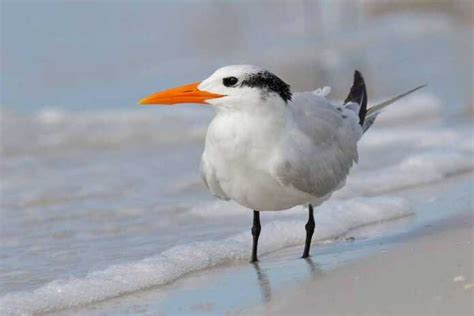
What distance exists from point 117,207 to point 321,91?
1.83 meters

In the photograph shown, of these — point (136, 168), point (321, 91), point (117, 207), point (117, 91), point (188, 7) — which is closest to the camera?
point (321, 91)

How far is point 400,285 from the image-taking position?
15.2 feet

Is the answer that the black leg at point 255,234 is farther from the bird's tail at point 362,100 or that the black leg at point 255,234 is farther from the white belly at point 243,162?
the bird's tail at point 362,100

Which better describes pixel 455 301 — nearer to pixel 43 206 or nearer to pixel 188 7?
pixel 43 206

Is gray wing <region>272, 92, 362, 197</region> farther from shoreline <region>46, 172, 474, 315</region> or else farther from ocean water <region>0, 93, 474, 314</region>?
ocean water <region>0, 93, 474, 314</region>

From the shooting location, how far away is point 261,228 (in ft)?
20.7

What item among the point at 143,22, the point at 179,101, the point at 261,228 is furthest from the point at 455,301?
the point at 143,22

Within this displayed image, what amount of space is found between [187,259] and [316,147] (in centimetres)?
85

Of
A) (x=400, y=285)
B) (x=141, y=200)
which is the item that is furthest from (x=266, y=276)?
(x=141, y=200)


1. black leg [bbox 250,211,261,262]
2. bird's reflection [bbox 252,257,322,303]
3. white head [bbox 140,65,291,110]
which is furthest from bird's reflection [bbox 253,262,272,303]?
white head [bbox 140,65,291,110]

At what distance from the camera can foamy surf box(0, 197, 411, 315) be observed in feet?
16.6

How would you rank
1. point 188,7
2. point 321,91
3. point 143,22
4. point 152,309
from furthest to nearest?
point 188,7, point 143,22, point 321,91, point 152,309

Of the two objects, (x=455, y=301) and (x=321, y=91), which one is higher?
(x=321, y=91)

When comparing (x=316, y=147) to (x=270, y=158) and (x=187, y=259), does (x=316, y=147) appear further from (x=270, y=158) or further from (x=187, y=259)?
(x=187, y=259)
